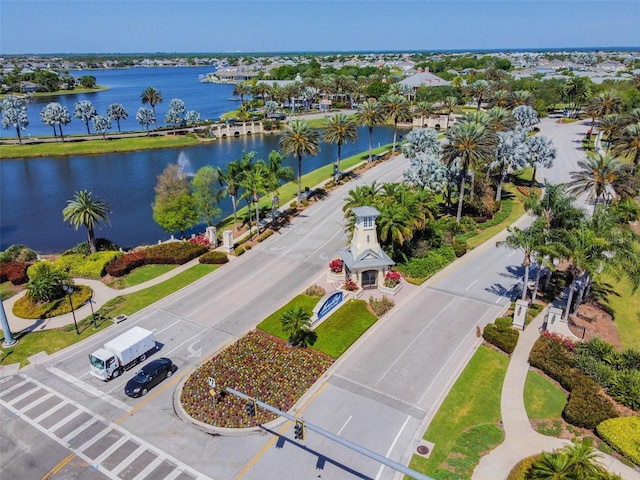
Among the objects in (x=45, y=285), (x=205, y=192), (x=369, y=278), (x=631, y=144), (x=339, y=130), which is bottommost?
(x=369, y=278)

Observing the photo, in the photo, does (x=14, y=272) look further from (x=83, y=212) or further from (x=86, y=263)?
(x=83, y=212)

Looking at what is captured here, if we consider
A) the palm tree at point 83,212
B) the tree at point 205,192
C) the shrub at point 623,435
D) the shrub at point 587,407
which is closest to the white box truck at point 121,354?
the palm tree at point 83,212

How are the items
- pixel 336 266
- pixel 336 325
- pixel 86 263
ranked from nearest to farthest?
1. pixel 336 325
2. pixel 336 266
3. pixel 86 263

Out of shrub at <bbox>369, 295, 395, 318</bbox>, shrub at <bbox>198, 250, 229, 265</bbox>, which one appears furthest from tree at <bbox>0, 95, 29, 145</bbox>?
shrub at <bbox>369, 295, 395, 318</bbox>

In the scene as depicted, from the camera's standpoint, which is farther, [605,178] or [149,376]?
[605,178]

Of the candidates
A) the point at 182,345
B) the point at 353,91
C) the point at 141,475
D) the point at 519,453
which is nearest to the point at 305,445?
the point at 141,475

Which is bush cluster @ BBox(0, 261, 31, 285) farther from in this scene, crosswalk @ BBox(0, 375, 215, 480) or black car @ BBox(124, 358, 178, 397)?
black car @ BBox(124, 358, 178, 397)

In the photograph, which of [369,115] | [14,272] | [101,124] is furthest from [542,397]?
[101,124]
